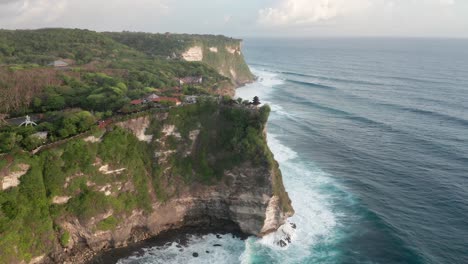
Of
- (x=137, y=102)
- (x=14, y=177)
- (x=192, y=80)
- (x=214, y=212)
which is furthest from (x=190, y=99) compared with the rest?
(x=192, y=80)

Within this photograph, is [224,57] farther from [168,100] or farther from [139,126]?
[139,126]

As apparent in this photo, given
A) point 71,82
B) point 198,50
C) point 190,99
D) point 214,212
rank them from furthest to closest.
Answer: point 198,50 → point 71,82 → point 190,99 → point 214,212

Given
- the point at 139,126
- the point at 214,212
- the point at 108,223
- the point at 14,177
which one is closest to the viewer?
the point at 14,177

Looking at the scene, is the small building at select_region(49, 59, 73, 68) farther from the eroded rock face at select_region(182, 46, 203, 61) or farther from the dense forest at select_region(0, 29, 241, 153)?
the eroded rock face at select_region(182, 46, 203, 61)

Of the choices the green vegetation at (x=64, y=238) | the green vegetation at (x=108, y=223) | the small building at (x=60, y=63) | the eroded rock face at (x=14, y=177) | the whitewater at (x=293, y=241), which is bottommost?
the whitewater at (x=293, y=241)

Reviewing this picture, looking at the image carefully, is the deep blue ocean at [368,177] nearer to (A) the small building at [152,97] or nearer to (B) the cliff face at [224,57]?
(B) the cliff face at [224,57]

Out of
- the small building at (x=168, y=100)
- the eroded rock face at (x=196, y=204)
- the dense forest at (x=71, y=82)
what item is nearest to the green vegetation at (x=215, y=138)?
the eroded rock face at (x=196, y=204)

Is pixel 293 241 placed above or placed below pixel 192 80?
below
